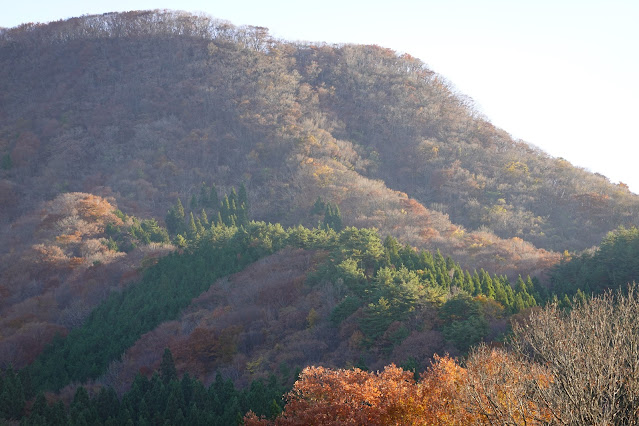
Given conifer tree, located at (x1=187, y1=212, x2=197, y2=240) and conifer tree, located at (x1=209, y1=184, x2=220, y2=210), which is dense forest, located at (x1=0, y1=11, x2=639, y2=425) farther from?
conifer tree, located at (x1=187, y1=212, x2=197, y2=240)

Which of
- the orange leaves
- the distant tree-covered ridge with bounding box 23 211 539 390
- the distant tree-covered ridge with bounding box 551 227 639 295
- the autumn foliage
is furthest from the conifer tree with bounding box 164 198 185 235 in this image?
the orange leaves

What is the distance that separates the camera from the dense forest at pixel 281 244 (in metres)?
23.9

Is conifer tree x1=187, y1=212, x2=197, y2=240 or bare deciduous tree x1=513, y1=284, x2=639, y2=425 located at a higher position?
bare deciduous tree x1=513, y1=284, x2=639, y2=425

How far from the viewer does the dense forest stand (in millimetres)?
23891

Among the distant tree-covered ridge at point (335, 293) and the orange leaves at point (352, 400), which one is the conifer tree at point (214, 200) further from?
the orange leaves at point (352, 400)

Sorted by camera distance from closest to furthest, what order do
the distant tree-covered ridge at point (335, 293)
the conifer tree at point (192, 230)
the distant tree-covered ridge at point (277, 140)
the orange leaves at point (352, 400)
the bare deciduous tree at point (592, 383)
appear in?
1. the bare deciduous tree at point (592, 383)
2. the orange leaves at point (352, 400)
3. the distant tree-covered ridge at point (335, 293)
4. the conifer tree at point (192, 230)
5. the distant tree-covered ridge at point (277, 140)

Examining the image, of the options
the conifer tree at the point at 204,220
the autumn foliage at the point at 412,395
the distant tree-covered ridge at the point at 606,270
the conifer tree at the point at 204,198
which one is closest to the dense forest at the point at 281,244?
the autumn foliage at the point at 412,395

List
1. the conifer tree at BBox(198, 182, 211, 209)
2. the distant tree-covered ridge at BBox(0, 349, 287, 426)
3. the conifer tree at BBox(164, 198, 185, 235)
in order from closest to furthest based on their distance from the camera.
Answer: the distant tree-covered ridge at BBox(0, 349, 287, 426), the conifer tree at BBox(164, 198, 185, 235), the conifer tree at BBox(198, 182, 211, 209)

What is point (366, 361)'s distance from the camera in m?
40.8

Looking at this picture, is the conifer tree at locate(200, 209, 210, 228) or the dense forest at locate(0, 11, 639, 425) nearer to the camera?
the dense forest at locate(0, 11, 639, 425)

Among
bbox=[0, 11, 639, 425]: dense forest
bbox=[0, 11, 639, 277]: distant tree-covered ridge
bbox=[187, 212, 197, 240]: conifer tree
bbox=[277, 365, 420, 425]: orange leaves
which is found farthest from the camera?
bbox=[0, 11, 639, 277]: distant tree-covered ridge

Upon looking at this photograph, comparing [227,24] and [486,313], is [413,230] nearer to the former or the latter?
[486,313]

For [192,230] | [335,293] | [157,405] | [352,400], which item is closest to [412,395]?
[352,400]

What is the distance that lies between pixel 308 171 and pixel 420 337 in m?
55.1
